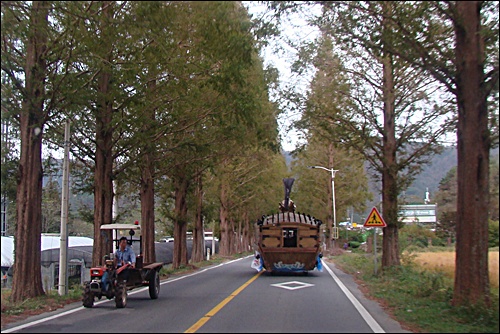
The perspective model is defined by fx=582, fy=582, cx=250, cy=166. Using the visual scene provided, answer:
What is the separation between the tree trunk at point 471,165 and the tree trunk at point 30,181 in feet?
34.2

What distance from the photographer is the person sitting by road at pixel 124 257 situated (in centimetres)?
1507

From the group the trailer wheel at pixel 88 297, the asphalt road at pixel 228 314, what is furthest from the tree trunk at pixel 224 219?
the trailer wheel at pixel 88 297

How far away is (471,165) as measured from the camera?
40.5 feet

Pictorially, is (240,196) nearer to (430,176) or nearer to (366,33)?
(430,176)

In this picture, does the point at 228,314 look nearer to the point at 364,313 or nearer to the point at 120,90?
the point at 364,313

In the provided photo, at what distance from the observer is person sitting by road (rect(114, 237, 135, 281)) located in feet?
49.4

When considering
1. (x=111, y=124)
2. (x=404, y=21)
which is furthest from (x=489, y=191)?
(x=111, y=124)

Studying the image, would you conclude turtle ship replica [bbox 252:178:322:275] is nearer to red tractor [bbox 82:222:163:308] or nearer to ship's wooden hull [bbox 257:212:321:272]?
ship's wooden hull [bbox 257:212:321:272]

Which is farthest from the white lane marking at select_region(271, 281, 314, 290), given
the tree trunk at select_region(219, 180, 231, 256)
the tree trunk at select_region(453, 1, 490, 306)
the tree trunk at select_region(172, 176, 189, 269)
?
the tree trunk at select_region(219, 180, 231, 256)

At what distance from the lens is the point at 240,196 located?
57.3 meters

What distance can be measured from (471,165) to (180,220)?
81.2 ft

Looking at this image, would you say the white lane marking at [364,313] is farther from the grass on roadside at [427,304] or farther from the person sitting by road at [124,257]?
the person sitting by road at [124,257]

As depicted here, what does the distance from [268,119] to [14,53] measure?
9866 mm

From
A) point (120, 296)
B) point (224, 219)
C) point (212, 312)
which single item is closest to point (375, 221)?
point (212, 312)
